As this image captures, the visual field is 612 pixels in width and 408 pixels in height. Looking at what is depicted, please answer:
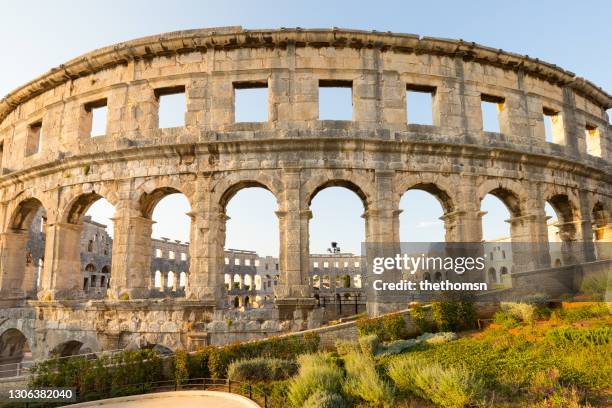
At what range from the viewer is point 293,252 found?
13523mm

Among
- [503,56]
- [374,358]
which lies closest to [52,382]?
[374,358]

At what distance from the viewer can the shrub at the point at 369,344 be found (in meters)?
9.77

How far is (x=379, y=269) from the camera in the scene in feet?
45.1

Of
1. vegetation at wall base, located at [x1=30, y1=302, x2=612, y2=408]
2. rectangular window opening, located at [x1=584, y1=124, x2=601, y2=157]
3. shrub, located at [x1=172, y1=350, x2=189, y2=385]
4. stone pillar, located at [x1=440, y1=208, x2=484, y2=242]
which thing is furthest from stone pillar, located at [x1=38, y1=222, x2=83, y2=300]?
rectangular window opening, located at [x1=584, y1=124, x2=601, y2=157]

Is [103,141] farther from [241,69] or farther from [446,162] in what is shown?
[446,162]

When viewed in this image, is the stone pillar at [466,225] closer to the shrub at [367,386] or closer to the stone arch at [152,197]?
the shrub at [367,386]

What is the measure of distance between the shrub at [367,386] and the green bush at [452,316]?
4.11m

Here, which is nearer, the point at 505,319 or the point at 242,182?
the point at 505,319

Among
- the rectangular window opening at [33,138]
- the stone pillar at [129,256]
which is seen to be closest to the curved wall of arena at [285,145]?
the stone pillar at [129,256]

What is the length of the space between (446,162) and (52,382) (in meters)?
13.6

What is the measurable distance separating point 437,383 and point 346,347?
3777 mm

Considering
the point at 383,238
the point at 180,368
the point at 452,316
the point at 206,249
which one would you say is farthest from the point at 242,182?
the point at 452,316

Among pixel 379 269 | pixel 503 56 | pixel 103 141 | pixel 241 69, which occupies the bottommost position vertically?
pixel 379 269

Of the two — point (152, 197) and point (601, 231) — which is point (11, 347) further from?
point (601, 231)
